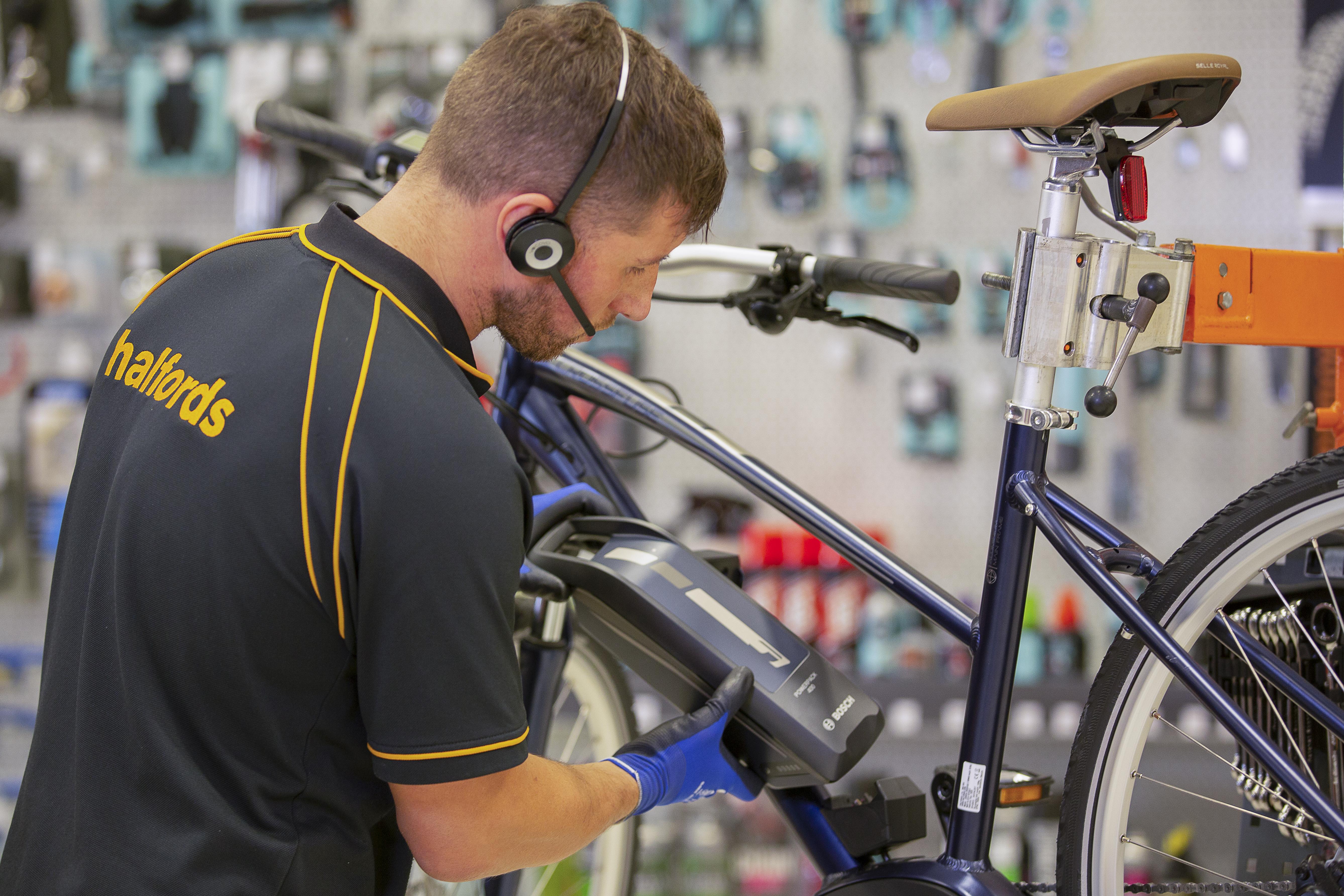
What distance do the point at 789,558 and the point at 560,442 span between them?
0.94 metres

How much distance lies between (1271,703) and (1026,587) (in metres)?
0.31

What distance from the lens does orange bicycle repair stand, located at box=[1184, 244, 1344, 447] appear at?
1.06m

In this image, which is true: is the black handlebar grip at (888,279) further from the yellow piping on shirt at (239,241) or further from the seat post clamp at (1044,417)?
the yellow piping on shirt at (239,241)

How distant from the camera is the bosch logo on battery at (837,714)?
1099 millimetres

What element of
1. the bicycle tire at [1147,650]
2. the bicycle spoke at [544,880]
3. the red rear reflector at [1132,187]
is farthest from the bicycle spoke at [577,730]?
the red rear reflector at [1132,187]

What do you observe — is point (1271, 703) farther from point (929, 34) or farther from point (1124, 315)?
point (929, 34)

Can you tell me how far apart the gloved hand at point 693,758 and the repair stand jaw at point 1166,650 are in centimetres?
36

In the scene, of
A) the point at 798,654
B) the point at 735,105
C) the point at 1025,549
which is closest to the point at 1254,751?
the point at 1025,549

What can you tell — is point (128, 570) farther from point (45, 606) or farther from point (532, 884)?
point (45, 606)

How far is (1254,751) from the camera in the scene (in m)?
0.92

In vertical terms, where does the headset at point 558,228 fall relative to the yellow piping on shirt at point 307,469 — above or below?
above

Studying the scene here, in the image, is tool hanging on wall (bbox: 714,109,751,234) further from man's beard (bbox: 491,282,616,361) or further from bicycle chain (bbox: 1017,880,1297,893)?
bicycle chain (bbox: 1017,880,1297,893)

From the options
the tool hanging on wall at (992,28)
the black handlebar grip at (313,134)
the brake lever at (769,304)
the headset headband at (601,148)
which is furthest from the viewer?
the tool hanging on wall at (992,28)

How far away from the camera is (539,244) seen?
796 millimetres
